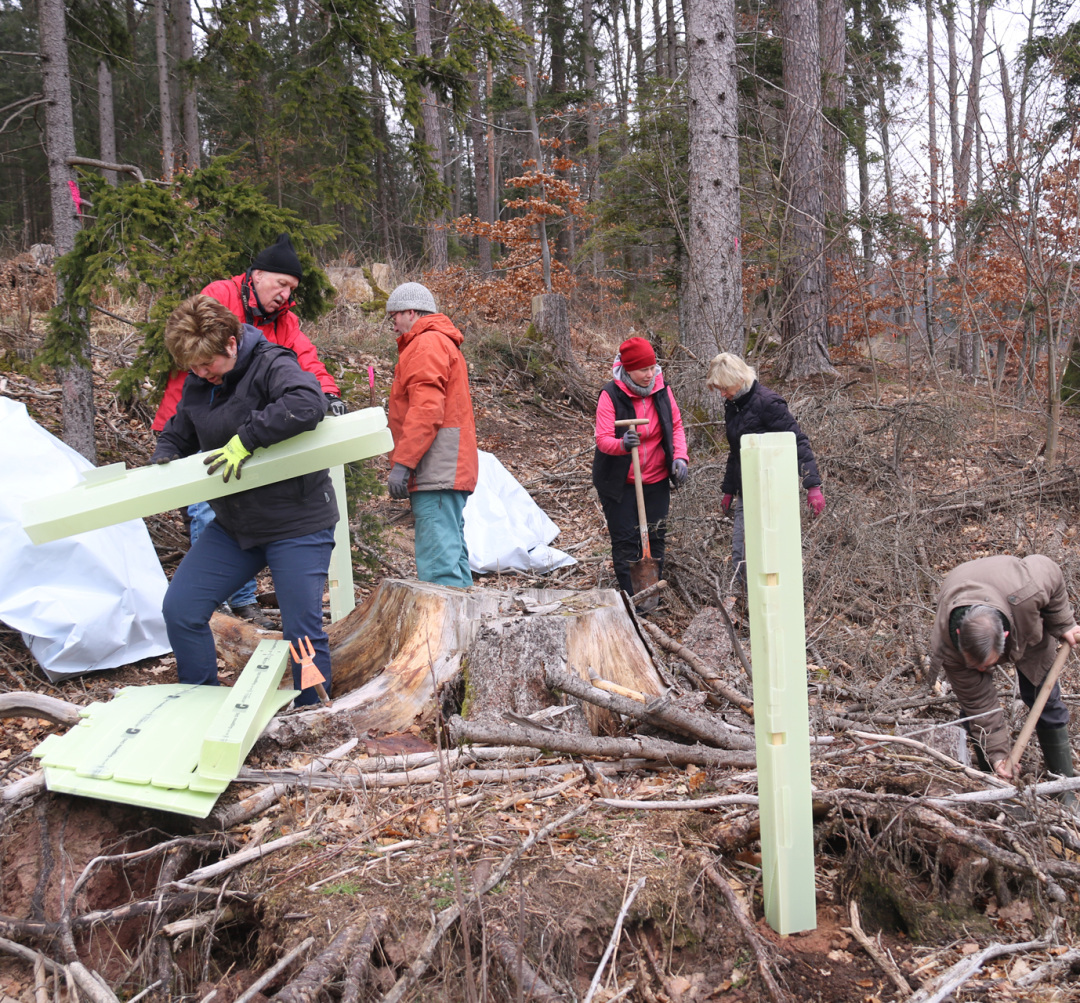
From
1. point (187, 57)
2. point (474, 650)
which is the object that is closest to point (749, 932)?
point (474, 650)

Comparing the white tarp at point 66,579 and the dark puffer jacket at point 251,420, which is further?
the white tarp at point 66,579

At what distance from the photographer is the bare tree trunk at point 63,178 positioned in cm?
514

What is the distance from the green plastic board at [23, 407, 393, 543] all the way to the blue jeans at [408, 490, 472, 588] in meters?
1.23

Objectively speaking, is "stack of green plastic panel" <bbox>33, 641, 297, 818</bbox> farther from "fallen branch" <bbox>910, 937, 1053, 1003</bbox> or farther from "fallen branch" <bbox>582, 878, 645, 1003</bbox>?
"fallen branch" <bbox>910, 937, 1053, 1003</bbox>

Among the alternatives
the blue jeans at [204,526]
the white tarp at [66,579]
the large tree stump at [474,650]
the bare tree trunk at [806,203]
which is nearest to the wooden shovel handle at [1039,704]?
the large tree stump at [474,650]

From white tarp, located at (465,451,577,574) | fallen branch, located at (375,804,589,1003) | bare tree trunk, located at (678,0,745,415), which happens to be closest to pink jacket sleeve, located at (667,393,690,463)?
white tarp, located at (465,451,577,574)

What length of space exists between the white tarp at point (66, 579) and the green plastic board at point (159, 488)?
828 millimetres

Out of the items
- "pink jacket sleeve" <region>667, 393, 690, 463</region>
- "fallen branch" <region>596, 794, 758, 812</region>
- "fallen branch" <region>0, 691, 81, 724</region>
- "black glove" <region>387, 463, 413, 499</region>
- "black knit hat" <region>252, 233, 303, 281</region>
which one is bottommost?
"fallen branch" <region>596, 794, 758, 812</region>

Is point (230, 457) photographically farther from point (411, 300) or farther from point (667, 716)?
point (667, 716)

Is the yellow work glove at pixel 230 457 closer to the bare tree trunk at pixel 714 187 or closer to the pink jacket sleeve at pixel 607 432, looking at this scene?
the pink jacket sleeve at pixel 607 432

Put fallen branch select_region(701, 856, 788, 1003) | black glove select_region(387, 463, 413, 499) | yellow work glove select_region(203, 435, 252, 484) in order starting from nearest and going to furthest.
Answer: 1. fallen branch select_region(701, 856, 788, 1003)
2. yellow work glove select_region(203, 435, 252, 484)
3. black glove select_region(387, 463, 413, 499)

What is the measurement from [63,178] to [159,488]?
3140 millimetres

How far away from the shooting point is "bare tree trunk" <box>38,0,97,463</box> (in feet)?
16.9

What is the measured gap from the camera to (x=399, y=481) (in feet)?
A: 14.0
